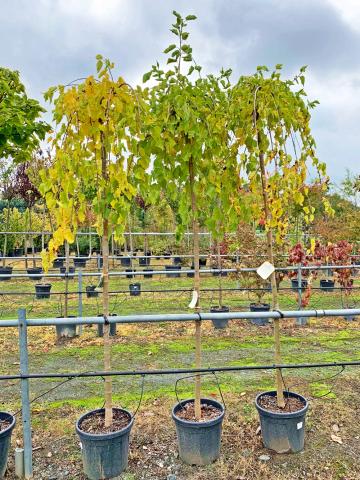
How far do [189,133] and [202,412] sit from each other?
2041mm

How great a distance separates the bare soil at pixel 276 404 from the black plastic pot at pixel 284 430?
10cm

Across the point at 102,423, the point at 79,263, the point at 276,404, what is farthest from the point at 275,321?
the point at 79,263

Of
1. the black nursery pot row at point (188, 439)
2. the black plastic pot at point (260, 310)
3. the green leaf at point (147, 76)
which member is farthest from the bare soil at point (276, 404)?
the black plastic pot at point (260, 310)

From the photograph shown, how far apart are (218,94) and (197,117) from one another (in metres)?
0.51

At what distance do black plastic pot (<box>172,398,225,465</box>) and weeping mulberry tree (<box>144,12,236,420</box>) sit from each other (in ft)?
0.53

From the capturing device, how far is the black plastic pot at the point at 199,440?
2840 mm

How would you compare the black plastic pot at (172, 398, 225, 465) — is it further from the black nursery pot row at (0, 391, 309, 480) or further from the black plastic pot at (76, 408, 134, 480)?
the black plastic pot at (76, 408, 134, 480)

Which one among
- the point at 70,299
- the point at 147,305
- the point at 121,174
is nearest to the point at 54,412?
the point at 121,174

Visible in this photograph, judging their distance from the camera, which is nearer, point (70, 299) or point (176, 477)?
point (176, 477)

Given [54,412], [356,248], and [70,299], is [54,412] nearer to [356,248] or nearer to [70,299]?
[70,299]

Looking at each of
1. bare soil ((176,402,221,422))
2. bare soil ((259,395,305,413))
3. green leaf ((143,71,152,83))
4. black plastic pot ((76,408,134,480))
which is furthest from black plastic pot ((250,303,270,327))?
green leaf ((143,71,152,83))

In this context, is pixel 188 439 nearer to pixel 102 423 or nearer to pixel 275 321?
pixel 102 423

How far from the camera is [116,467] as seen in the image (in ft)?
9.05

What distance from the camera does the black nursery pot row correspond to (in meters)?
2.71
